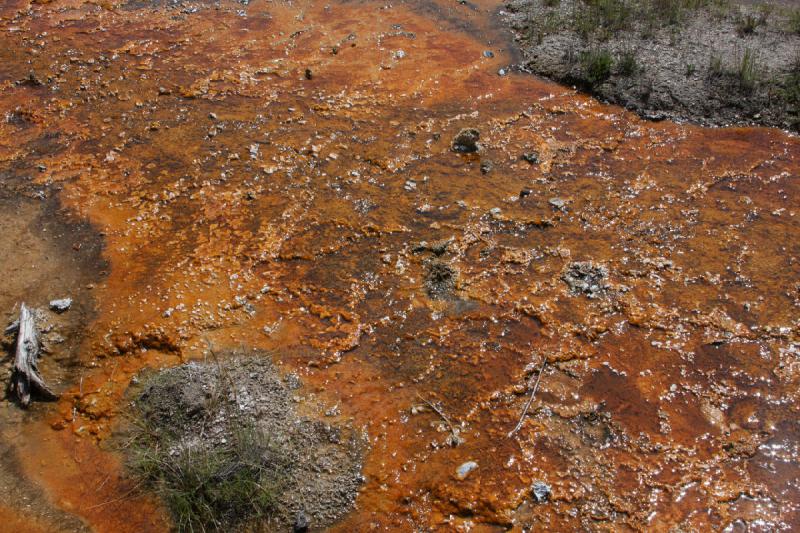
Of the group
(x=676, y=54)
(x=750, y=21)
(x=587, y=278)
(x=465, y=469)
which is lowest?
(x=465, y=469)

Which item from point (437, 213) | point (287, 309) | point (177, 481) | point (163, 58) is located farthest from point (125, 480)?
point (163, 58)

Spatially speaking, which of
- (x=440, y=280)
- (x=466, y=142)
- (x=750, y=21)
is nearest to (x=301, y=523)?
(x=440, y=280)

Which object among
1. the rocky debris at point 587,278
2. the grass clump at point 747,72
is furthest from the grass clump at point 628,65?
the rocky debris at point 587,278

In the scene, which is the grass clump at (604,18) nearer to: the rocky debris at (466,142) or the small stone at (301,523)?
Result: the rocky debris at (466,142)

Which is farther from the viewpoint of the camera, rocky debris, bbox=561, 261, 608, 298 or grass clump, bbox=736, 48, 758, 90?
grass clump, bbox=736, 48, 758, 90

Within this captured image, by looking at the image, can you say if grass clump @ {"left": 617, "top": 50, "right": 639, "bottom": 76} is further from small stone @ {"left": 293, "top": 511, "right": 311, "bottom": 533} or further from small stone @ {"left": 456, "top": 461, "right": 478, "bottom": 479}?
small stone @ {"left": 293, "top": 511, "right": 311, "bottom": 533}

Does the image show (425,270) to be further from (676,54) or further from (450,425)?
(676,54)

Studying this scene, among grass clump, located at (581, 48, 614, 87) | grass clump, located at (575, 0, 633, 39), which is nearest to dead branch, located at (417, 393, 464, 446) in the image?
grass clump, located at (581, 48, 614, 87)
